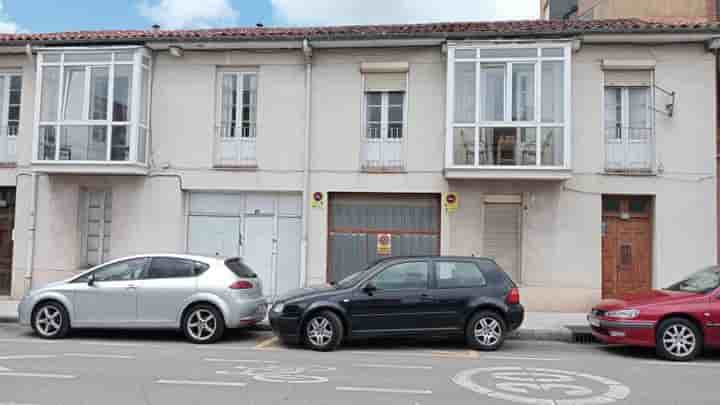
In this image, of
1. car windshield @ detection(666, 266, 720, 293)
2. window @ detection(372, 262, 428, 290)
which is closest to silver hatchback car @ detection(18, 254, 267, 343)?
window @ detection(372, 262, 428, 290)

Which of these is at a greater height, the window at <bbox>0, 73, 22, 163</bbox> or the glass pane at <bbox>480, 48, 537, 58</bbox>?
the glass pane at <bbox>480, 48, 537, 58</bbox>

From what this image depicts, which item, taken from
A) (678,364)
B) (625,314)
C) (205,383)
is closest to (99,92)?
(205,383)

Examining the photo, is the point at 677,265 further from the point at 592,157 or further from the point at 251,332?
the point at 251,332

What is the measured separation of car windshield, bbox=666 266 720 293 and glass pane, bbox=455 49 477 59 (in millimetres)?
6156

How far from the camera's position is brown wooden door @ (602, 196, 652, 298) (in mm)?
13383

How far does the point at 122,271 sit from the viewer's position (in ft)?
32.9

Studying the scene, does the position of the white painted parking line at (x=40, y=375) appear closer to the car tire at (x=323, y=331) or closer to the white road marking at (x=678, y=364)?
the car tire at (x=323, y=331)

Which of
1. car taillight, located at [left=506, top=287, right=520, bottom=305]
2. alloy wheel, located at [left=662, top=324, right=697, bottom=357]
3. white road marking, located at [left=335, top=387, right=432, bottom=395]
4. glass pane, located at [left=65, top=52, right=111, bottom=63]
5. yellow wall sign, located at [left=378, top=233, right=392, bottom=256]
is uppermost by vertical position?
glass pane, located at [left=65, top=52, right=111, bottom=63]

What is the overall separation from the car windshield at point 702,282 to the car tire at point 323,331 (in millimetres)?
5464

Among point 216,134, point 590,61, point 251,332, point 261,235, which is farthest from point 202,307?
point 590,61

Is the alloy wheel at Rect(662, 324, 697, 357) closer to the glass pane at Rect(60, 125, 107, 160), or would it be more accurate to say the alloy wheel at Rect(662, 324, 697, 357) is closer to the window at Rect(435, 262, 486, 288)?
the window at Rect(435, 262, 486, 288)

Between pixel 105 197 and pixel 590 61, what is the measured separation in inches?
458

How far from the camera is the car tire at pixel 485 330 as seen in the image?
935 cm

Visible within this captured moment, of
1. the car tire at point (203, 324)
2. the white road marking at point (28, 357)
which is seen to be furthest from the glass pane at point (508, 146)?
the white road marking at point (28, 357)
